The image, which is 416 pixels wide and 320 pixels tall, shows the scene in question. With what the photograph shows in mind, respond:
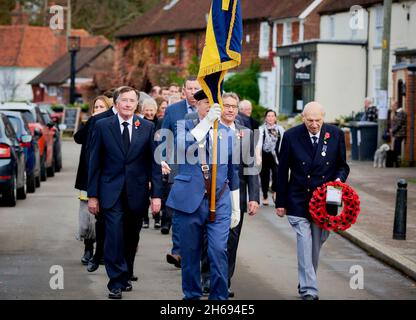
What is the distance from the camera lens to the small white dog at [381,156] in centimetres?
3102

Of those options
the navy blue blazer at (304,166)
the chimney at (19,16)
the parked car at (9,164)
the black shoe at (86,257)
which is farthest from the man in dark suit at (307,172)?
the chimney at (19,16)

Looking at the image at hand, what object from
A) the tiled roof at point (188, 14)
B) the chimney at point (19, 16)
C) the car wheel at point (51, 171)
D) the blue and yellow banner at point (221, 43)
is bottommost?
the car wheel at point (51, 171)

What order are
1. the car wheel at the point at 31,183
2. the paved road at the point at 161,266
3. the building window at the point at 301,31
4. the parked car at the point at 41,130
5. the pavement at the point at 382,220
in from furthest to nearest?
the building window at the point at 301,31 → the parked car at the point at 41,130 → the car wheel at the point at 31,183 → the pavement at the point at 382,220 → the paved road at the point at 161,266

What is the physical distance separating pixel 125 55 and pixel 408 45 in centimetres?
3826

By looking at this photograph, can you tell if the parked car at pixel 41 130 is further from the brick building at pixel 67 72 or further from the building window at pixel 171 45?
the brick building at pixel 67 72

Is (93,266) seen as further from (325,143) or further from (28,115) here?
(28,115)

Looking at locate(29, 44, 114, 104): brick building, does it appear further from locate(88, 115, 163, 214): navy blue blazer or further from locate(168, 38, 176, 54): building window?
locate(88, 115, 163, 214): navy blue blazer

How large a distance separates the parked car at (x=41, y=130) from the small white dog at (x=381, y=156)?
8779 millimetres

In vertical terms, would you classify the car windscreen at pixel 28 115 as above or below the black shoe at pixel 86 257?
above

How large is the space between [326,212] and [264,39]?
49909 millimetres

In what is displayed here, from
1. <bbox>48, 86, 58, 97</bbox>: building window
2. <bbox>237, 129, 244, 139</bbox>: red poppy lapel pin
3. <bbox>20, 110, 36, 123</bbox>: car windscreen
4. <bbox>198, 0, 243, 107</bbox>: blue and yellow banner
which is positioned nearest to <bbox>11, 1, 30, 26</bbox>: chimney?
<bbox>48, 86, 58, 97</bbox>: building window

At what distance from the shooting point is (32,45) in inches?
4166

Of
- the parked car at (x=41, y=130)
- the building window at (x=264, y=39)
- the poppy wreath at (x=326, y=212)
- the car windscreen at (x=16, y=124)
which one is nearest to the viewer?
the poppy wreath at (x=326, y=212)

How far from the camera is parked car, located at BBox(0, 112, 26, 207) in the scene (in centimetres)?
1970
